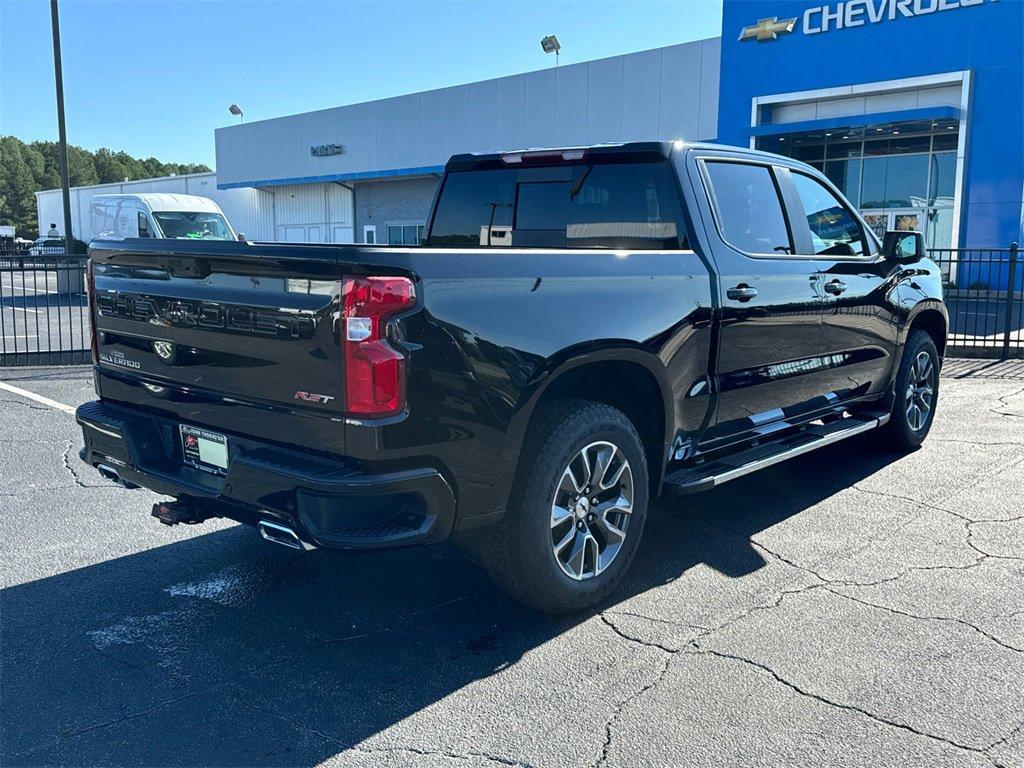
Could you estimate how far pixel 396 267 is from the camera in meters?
2.95

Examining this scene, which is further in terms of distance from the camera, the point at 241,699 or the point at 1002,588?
the point at 1002,588

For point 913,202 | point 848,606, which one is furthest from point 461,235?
point 913,202

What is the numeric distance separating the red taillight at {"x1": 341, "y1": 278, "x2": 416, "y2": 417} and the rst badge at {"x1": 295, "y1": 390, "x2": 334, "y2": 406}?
10cm


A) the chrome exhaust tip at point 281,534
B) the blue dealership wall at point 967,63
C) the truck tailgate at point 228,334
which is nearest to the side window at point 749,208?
the truck tailgate at point 228,334

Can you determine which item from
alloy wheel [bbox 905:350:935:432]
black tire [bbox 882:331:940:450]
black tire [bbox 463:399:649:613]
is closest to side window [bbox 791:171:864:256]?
black tire [bbox 882:331:940:450]

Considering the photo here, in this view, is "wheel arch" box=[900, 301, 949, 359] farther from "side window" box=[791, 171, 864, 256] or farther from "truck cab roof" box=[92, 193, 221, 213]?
"truck cab roof" box=[92, 193, 221, 213]

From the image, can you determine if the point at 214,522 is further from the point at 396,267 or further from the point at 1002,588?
the point at 1002,588

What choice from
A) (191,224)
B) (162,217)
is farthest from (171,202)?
(191,224)

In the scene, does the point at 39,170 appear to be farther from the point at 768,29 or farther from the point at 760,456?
the point at 760,456

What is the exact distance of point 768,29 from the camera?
23.9m

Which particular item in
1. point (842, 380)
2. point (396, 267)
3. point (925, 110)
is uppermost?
point (925, 110)

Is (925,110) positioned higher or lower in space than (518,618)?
higher

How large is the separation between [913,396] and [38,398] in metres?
7.85

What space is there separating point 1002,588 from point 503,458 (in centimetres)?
246
